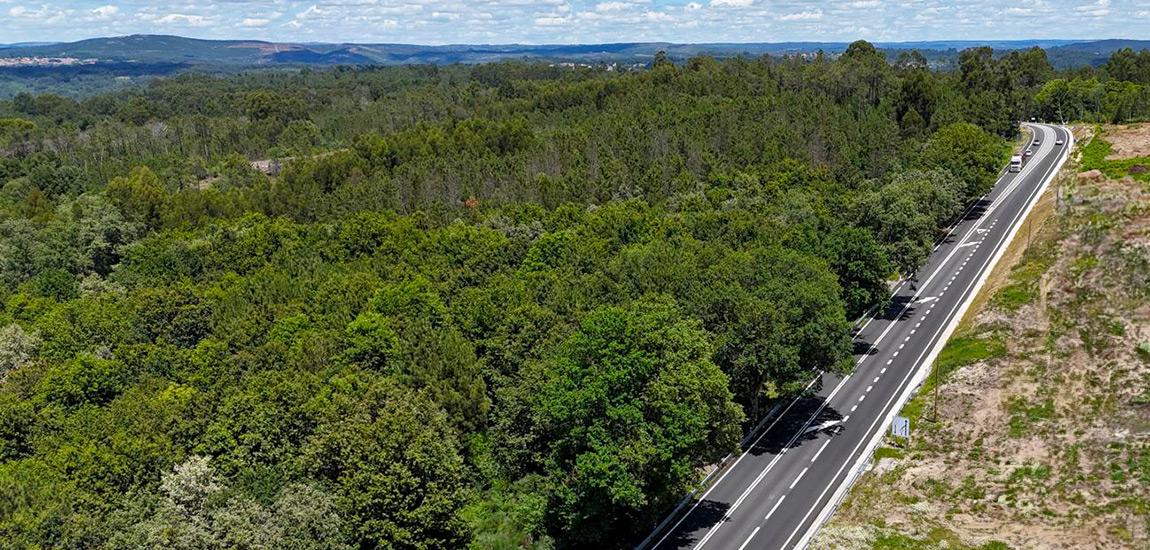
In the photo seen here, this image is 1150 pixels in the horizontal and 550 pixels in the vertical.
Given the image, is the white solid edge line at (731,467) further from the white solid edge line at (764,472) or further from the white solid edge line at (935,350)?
the white solid edge line at (935,350)

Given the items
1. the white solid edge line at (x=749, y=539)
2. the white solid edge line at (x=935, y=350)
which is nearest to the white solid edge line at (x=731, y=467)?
the white solid edge line at (x=749, y=539)

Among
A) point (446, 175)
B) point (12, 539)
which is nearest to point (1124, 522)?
point (12, 539)

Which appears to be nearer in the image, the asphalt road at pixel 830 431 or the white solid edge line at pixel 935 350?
the white solid edge line at pixel 935 350

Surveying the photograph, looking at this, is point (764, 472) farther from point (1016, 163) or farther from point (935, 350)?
point (1016, 163)

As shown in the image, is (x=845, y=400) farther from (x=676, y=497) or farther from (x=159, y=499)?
(x=159, y=499)

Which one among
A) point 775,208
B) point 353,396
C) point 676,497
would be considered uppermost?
point 775,208

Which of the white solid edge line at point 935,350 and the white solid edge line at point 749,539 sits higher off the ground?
the white solid edge line at point 935,350

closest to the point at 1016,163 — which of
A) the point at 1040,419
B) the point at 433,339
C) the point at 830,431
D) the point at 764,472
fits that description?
the point at 1040,419
